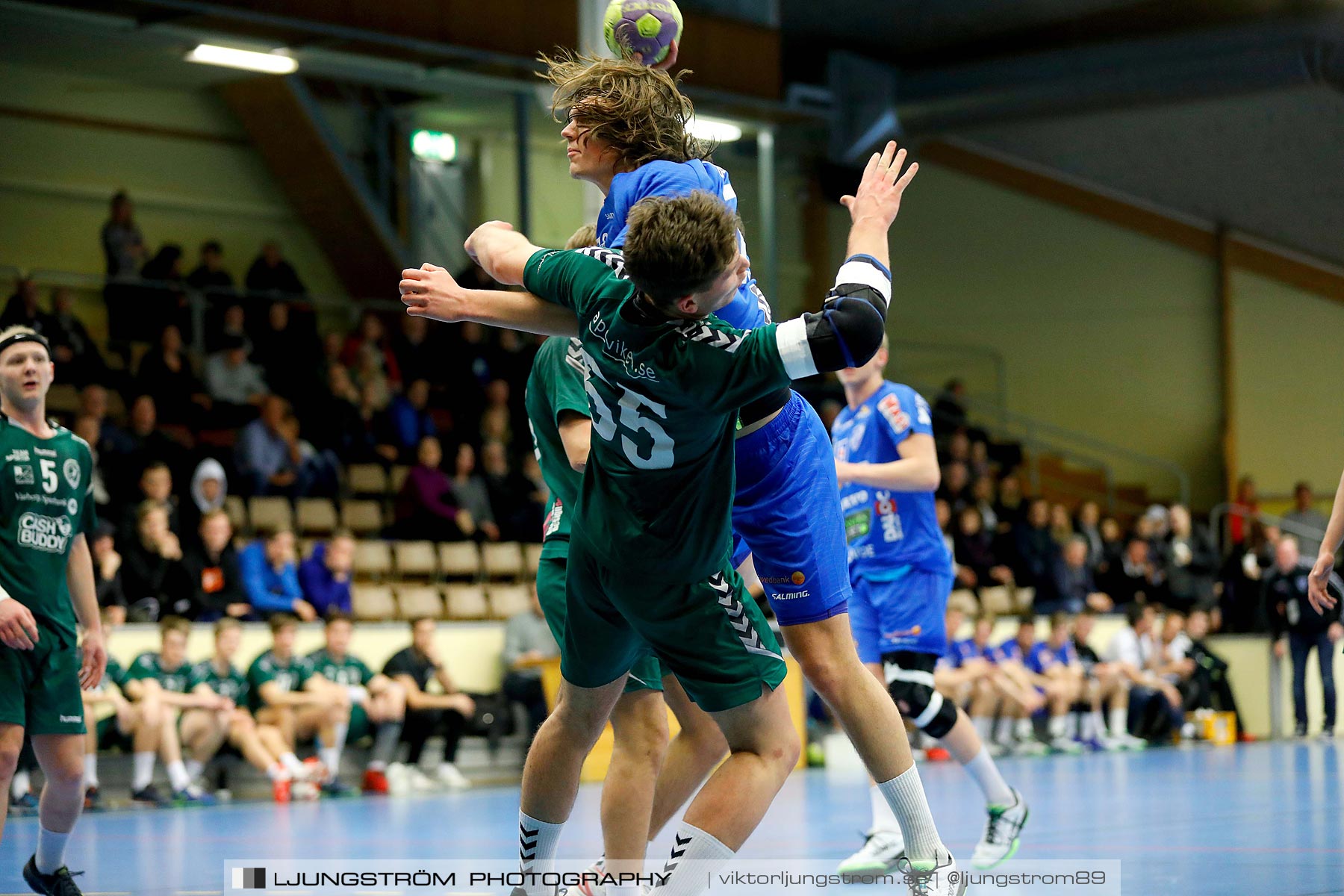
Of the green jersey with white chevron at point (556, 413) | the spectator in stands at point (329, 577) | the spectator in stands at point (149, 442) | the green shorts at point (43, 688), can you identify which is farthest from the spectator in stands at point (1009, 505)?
the green jersey with white chevron at point (556, 413)

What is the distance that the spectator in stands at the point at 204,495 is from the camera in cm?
1347

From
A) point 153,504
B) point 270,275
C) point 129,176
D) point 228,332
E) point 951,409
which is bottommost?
→ point 153,504

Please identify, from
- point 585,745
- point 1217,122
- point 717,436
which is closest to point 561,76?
point 717,436

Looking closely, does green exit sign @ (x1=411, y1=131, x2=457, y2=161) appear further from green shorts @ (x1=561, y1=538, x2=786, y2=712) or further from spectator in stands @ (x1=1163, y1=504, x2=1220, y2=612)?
green shorts @ (x1=561, y1=538, x2=786, y2=712)

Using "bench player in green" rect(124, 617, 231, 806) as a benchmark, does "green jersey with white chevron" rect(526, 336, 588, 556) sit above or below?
above

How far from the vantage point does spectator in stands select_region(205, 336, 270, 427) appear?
1559cm

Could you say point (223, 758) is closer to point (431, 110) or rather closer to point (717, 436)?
point (717, 436)

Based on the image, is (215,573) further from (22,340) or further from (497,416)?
(22,340)

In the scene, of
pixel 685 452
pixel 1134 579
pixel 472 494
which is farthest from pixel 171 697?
pixel 1134 579

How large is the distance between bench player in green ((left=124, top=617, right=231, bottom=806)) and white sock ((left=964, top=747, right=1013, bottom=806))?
6521mm

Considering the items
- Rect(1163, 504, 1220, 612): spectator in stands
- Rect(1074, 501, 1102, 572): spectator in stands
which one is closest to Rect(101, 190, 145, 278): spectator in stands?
Rect(1074, 501, 1102, 572): spectator in stands

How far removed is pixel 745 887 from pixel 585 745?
4.85 ft

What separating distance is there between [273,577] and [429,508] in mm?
2499

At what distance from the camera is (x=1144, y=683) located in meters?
17.3
